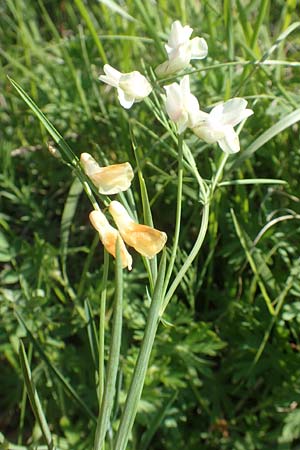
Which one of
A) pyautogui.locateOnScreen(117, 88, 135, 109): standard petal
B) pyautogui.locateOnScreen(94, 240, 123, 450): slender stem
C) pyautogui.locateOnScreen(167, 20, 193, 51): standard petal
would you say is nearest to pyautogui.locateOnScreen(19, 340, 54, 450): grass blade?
pyautogui.locateOnScreen(94, 240, 123, 450): slender stem

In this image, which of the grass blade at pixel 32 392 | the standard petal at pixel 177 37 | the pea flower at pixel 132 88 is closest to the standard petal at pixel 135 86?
the pea flower at pixel 132 88

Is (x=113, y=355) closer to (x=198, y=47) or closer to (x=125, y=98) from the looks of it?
(x=125, y=98)

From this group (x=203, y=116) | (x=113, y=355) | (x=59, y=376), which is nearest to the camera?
(x=113, y=355)

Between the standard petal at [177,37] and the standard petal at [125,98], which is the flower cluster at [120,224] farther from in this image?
the standard petal at [177,37]

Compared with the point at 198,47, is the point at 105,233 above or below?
below

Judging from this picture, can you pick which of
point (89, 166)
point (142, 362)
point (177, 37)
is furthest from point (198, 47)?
point (142, 362)

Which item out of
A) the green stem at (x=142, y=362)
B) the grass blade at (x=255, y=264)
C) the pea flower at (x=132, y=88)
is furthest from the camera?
the grass blade at (x=255, y=264)

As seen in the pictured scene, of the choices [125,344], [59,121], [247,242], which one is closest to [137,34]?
[59,121]

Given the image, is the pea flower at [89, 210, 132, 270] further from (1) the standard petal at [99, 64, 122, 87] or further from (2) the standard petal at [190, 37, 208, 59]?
(2) the standard petal at [190, 37, 208, 59]
